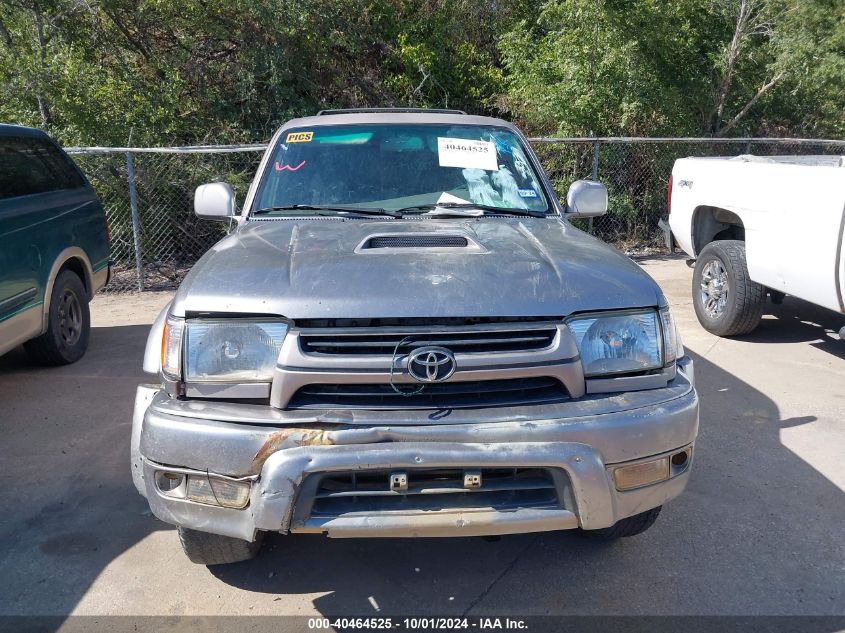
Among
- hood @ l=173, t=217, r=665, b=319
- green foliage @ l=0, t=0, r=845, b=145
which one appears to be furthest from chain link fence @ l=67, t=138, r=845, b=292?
hood @ l=173, t=217, r=665, b=319

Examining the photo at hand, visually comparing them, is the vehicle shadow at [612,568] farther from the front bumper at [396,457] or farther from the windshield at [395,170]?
the windshield at [395,170]

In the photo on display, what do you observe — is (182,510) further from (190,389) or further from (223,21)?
(223,21)

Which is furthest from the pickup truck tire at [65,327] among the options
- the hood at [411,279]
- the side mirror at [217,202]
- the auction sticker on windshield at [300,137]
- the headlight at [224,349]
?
the headlight at [224,349]

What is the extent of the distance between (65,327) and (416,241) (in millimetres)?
4223

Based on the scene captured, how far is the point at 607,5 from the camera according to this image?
34.4 ft

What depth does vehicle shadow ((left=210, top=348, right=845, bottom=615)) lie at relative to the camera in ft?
10.1

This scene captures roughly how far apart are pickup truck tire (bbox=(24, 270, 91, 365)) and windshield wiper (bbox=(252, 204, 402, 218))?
2920mm

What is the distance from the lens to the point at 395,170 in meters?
4.07

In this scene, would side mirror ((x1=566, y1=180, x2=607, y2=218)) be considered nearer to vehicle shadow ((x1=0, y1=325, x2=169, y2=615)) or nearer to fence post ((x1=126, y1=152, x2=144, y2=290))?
vehicle shadow ((x1=0, y1=325, x2=169, y2=615))

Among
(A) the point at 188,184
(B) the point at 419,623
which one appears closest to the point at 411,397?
(B) the point at 419,623

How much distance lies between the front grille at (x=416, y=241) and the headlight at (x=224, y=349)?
2.25 feet

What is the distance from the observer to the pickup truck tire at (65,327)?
19.5 feet

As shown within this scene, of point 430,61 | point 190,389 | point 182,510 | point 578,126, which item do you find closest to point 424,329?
point 190,389

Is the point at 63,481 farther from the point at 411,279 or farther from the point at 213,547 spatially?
the point at 411,279
